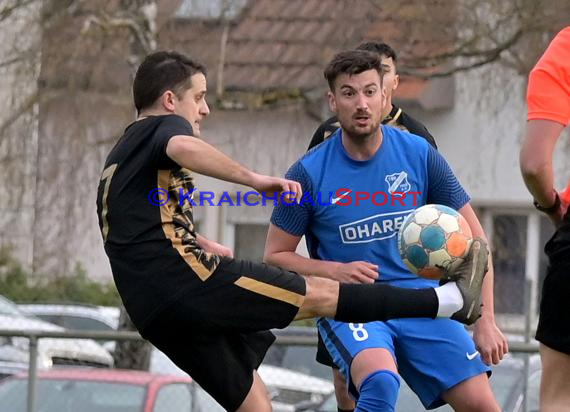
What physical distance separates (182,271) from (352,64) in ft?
4.62

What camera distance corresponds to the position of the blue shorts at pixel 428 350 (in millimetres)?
7129

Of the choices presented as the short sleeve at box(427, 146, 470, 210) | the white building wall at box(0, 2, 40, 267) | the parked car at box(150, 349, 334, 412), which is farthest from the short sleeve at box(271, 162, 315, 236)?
the white building wall at box(0, 2, 40, 267)

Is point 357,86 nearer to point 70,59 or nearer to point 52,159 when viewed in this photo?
point 70,59

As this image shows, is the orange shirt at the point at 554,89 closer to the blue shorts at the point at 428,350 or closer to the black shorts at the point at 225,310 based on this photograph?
the black shorts at the point at 225,310

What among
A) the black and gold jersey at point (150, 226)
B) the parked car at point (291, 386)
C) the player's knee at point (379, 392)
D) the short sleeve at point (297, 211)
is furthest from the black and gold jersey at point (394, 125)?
the parked car at point (291, 386)

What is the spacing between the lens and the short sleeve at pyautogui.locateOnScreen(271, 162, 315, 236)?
714 cm

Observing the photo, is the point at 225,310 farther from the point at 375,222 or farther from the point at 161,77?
the point at 161,77

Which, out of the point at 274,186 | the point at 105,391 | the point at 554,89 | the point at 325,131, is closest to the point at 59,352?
the point at 105,391

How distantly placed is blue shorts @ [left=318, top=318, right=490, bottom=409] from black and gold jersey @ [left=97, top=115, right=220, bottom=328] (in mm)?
969

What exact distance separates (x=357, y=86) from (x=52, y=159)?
7.89 m

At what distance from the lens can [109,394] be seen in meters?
10.4

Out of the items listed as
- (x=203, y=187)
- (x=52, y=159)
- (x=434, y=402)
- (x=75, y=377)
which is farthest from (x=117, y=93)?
(x=434, y=402)

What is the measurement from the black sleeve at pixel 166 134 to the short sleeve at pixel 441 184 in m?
1.39

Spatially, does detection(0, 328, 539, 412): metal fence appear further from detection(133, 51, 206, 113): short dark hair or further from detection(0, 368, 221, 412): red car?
detection(133, 51, 206, 113): short dark hair
